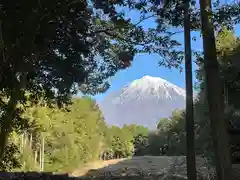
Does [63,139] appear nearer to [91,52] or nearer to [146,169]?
[146,169]

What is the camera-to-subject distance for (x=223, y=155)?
5078 millimetres

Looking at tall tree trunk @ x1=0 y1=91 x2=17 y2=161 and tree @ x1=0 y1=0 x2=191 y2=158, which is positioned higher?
tree @ x1=0 y1=0 x2=191 y2=158

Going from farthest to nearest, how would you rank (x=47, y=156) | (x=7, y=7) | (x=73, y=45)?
(x=47, y=156) → (x=73, y=45) → (x=7, y=7)

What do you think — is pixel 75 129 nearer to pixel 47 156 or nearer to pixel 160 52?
pixel 47 156

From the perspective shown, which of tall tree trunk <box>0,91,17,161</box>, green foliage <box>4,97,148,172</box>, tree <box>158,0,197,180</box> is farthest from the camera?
green foliage <box>4,97,148,172</box>

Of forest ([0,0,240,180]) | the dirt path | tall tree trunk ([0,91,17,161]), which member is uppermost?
forest ([0,0,240,180])

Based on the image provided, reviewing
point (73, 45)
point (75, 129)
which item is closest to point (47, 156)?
point (75, 129)

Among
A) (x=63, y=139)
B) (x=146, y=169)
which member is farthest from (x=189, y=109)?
(x=63, y=139)

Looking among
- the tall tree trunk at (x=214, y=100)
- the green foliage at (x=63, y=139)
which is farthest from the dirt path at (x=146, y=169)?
the green foliage at (x=63, y=139)

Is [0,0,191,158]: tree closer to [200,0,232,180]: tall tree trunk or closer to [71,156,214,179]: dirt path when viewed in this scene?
[200,0,232,180]: tall tree trunk

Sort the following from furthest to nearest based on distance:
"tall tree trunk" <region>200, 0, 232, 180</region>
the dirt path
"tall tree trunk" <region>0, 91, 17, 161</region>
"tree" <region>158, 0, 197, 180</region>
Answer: the dirt path < "tree" <region>158, 0, 197, 180</region> < "tall tree trunk" <region>0, 91, 17, 161</region> < "tall tree trunk" <region>200, 0, 232, 180</region>

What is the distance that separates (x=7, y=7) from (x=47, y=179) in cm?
429

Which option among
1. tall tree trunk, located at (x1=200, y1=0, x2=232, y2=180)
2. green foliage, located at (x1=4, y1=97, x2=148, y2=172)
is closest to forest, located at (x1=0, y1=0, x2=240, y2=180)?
tall tree trunk, located at (x1=200, y1=0, x2=232, y2=180)

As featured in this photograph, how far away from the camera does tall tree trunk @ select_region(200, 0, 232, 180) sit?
509cm
